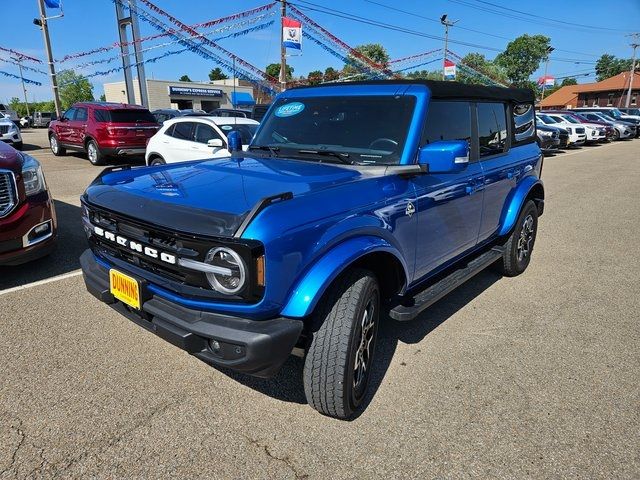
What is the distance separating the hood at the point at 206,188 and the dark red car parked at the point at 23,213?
1.47 m

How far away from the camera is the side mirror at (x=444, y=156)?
2.79 metres

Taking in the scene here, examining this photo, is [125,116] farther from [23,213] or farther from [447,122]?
[447,122]

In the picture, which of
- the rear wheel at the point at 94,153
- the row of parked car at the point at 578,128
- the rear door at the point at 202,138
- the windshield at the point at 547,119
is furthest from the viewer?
the windshield at the point at 547,119

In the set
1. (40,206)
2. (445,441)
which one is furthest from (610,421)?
(40,206)

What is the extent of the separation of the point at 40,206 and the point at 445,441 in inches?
161

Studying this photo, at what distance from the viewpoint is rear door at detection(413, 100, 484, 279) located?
308 cm

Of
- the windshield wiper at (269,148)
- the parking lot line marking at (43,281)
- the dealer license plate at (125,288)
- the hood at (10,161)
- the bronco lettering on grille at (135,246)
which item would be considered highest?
the windshield wiper at (269,148)

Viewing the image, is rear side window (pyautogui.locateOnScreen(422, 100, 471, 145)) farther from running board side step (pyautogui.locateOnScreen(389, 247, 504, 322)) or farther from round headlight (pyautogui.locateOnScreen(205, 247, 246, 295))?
round headlight (pyautogui.locateOnScreen(205, 247, 246, 295))

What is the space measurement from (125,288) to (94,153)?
39.2 feet

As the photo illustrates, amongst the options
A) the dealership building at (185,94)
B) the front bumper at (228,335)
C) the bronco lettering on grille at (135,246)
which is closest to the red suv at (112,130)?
the bronco lettering on grille at (135,246)

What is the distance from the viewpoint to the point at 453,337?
11.7 ft

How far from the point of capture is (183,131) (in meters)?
9.45

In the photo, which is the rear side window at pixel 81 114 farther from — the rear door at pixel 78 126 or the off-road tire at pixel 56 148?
the off-road tire at pixel 56 148

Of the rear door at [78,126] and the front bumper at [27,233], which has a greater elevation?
the rear door at [78,126]
